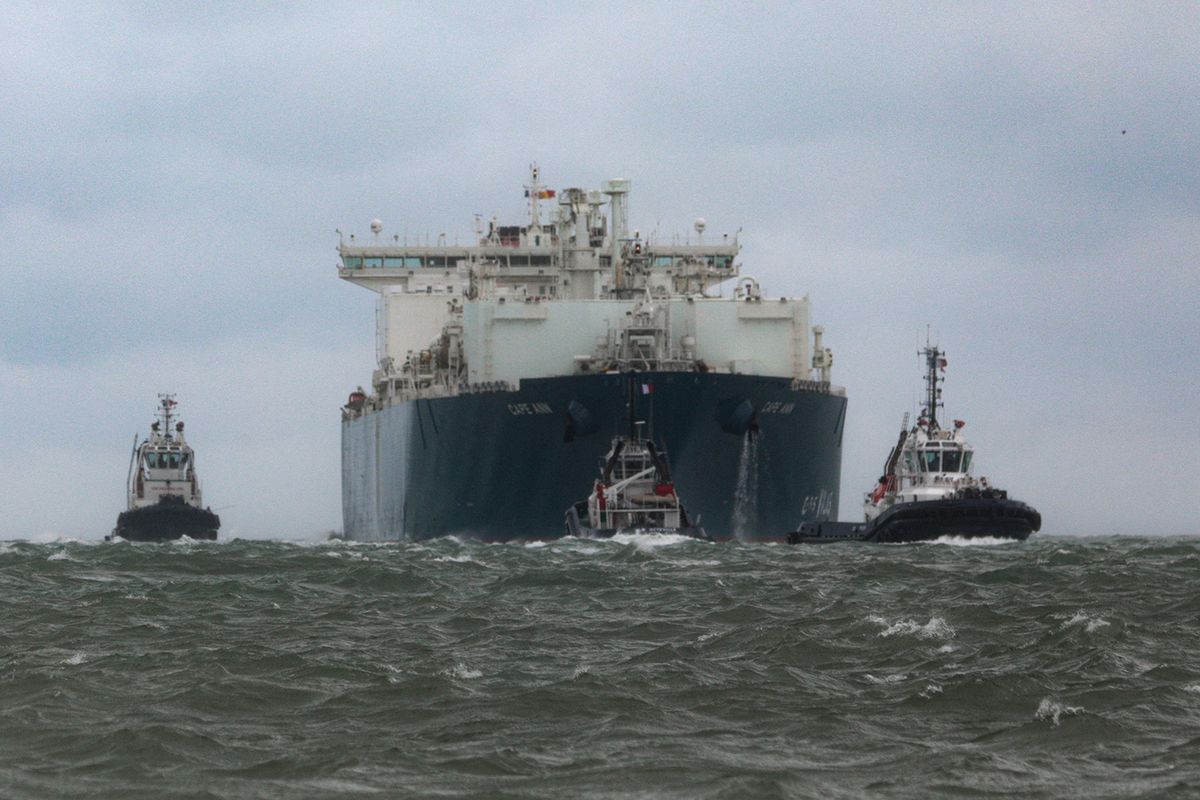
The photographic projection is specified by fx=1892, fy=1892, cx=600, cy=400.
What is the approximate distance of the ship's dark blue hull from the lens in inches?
2192

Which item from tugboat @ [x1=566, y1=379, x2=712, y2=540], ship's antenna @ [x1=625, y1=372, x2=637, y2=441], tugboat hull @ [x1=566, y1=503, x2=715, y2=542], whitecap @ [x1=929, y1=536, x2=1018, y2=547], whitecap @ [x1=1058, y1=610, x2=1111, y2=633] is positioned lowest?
whitecap @ [x1=1058, y1=610, x2=1111, y2=633]

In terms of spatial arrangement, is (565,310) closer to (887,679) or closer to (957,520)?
(957,520)

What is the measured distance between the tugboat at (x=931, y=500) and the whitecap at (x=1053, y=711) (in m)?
33.2

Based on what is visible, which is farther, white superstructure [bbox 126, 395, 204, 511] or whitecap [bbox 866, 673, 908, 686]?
white superstructure [bbox 126, 395, 204, 511]

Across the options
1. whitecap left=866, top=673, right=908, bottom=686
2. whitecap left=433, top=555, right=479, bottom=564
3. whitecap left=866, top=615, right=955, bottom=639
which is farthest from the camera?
whitecap left=433, top=555, right=479, bottom=564

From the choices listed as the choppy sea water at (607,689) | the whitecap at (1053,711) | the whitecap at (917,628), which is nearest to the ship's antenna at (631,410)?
the choppy sea water at (607,689)

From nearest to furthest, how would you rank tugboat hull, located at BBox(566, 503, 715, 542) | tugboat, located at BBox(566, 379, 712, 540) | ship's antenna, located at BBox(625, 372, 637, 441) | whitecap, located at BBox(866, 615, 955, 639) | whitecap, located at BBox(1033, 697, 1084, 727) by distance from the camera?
1. whitecap, located at BBox(1033, 697, 1084, 727)
2. whitecap, located at BBox(866, 615, 955, 639)
3. tugboat hull, located at BBox(566, 503, 715, 542)
4. tugboat, located at BBox(566, 379, 712, 540)
5. ship's antenna, located at BBox(625, 372, 637, 441)

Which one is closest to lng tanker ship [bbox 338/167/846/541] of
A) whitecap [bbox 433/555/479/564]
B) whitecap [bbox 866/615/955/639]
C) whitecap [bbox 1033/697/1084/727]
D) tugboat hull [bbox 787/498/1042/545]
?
tugboat hull [bbox 787/498/1042/545]

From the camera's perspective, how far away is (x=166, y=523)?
72500 millimetres

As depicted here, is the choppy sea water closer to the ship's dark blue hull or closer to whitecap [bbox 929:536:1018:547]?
whitecap [bbox 929:536:1018:547]

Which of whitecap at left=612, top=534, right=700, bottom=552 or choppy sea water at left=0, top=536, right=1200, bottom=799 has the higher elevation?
whitecap at left=612, top=534, right=700, bottom=552

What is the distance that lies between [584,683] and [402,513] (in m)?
49.0

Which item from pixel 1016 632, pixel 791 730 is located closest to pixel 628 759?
pixel 791 730

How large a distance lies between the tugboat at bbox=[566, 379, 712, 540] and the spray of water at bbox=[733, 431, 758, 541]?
4.96 m
